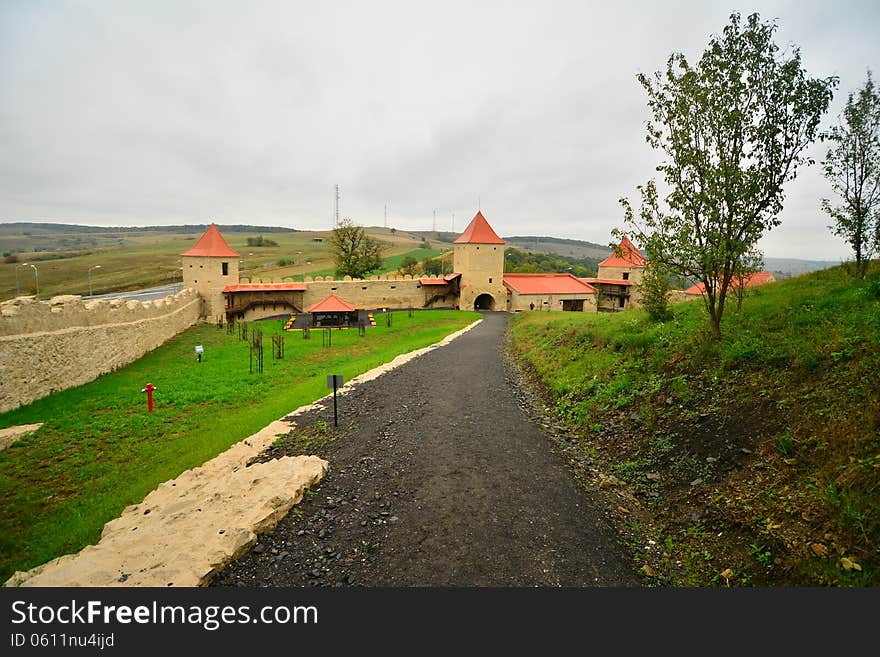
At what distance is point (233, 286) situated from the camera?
1508 inches

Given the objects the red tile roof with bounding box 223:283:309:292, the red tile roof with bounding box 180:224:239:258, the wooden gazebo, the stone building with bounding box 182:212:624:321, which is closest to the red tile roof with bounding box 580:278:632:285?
the stone building with bounding box 182:212:624:321

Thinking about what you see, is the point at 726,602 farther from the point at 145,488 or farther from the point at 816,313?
the point at 145,488

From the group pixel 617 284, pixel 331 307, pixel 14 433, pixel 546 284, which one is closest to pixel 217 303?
pixel 331 307

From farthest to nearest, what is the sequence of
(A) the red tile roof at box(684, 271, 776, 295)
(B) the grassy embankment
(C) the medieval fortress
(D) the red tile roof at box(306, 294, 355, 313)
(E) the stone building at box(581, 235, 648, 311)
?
1. (E) the stone building at box(581, 235, 648, 311)
2. (D) the red tile roof at box(306, 294, 355, 313)
3. (C) the medieval fortress
4. (A) the red tile roof at box(684, 271, 776, 295)
5. (B) the grassy embankment

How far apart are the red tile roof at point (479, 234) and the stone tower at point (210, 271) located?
2229cm

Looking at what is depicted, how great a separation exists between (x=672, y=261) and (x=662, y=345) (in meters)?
2.71

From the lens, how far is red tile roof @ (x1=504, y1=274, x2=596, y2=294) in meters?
42.0

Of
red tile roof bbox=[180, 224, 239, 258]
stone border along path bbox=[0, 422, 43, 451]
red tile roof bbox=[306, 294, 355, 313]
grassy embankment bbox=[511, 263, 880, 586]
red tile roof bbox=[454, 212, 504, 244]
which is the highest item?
red tile roof bbox=[454, 212, 504, 244]

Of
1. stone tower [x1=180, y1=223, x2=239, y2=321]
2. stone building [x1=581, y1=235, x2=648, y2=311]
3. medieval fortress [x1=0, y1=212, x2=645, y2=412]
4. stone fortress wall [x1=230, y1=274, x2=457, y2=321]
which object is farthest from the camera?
stone building [x1=581, y1=235, x2=648, y2=311]

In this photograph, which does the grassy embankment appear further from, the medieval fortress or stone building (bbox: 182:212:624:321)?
stone building (bbox: 182:212:624:321)

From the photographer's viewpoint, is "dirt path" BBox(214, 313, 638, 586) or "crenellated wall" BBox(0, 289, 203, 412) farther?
"crenellated wall" BBox(0, 289, 203, 412)

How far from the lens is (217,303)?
37938 millimetres

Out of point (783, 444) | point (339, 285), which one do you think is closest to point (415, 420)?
point (783, 444)

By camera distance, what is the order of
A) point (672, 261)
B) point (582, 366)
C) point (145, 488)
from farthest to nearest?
point (582, 366)
point (672, 261)
point (145, 488)
